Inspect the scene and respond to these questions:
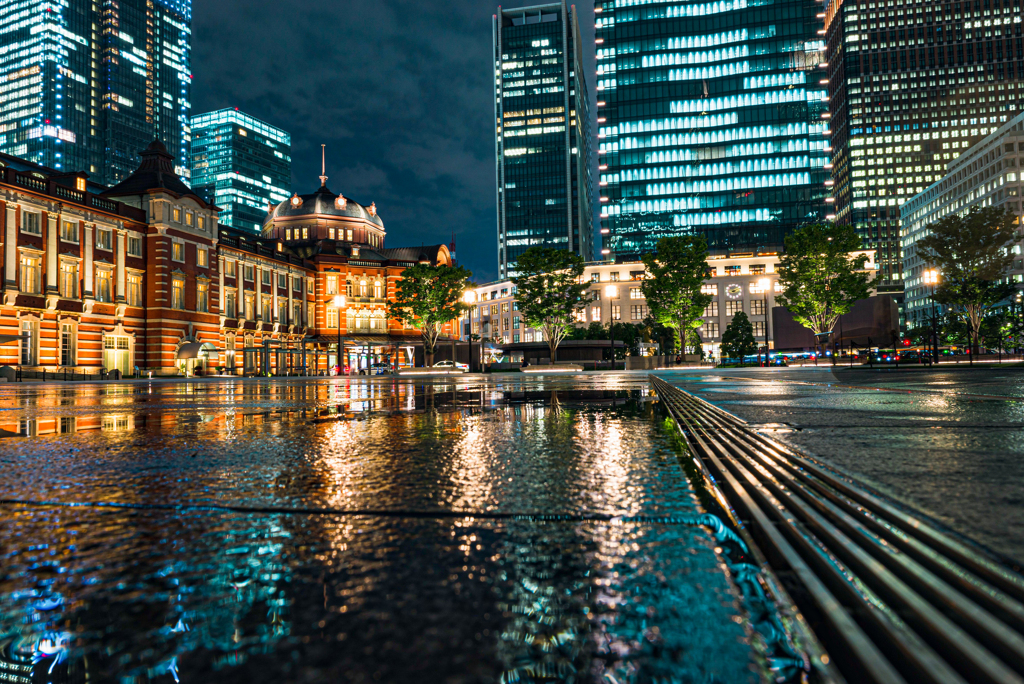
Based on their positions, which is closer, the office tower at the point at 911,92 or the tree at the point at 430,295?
the tree at the point at 430,295

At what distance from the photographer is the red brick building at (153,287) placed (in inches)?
1330

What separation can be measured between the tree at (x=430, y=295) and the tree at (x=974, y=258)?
3702cm

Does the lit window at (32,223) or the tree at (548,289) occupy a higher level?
the lit window at (32,223)

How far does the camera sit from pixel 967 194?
359 ft

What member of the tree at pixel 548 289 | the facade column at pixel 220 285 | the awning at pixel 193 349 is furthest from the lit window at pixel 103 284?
the tree at pixel 548 289

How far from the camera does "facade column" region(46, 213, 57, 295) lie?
34625mm

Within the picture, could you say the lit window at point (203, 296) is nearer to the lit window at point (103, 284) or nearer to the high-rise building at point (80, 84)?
the lit window at point (103, 284)

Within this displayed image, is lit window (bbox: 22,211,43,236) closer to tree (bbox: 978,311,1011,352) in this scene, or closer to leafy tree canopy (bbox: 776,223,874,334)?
leafy tree canopy (bbox: 776,223,874,334)

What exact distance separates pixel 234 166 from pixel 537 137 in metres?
95.0

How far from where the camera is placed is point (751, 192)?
112312mm

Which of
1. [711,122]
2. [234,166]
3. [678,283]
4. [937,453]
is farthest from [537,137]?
[937,453]

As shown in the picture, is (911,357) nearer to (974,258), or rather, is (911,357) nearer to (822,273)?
(974,258)

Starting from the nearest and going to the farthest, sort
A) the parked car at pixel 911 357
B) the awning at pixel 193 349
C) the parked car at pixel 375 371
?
the parked car at pixel 911 357
the awning at pixel 193 349
the parked car at pixel 375 371

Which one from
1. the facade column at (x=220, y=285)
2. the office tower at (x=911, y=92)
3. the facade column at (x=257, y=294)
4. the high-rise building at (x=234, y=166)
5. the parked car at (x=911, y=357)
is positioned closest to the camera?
the parked car at (x=911, y=357)
